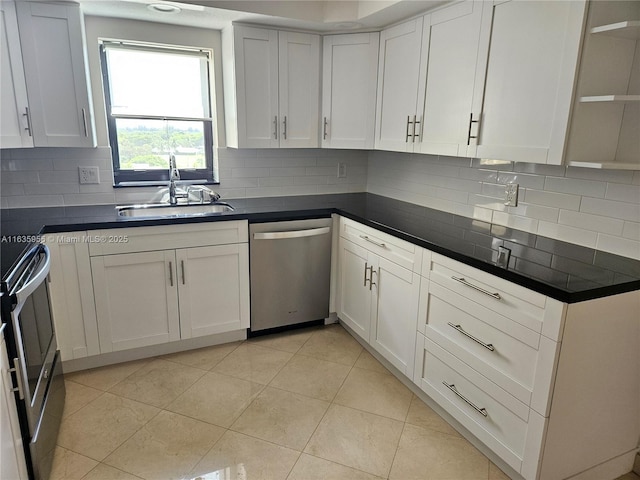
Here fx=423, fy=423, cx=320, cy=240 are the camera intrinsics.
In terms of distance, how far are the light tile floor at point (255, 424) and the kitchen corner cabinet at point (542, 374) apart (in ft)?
0.91

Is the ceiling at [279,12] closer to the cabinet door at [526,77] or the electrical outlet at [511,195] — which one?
the cabinet door at [526,77]

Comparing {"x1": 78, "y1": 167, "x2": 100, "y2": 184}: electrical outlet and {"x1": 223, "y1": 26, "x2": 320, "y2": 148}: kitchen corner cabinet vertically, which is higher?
{"x1": 223, "y1": 26, "x2": 320, "y2": 148}: kitchen corner cabinet

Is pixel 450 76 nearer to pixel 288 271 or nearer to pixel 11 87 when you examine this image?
pixel 288 271

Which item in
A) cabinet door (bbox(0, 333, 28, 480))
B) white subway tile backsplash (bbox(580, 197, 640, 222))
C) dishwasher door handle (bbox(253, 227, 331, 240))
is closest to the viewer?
cabinet door (bbox(0, 333, 28, 480))

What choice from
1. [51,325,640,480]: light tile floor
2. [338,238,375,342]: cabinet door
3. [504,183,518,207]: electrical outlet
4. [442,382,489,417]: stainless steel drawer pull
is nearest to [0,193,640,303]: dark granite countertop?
[504,183,518,207]: electrical outlet

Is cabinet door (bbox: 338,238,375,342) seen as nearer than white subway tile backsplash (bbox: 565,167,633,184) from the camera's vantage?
No

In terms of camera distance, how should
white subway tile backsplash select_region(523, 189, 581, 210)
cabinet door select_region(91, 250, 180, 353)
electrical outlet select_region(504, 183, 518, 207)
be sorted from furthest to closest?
cabinet door select_region(91, 250, 180, 353)
electrical outlet select_region(504, 183, 518, 207)
white subway tile backsplash select_region(523, 189, 581, 210)

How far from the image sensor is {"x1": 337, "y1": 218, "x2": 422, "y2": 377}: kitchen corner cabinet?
2240 millimetres

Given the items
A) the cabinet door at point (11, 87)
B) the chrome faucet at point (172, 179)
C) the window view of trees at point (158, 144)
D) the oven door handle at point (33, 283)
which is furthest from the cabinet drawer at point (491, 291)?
the cabinet door at point (11, 87)

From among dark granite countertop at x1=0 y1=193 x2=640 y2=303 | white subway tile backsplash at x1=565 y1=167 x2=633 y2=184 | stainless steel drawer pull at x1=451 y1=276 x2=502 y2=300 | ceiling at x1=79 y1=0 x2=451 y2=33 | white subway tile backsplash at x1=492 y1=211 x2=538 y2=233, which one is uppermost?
ceiling at x1=79 y1=0 x2=451 y2=33

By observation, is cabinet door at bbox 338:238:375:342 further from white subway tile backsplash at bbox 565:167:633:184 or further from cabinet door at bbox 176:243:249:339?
white subway tile backsplash at bbox 565:167:633:184

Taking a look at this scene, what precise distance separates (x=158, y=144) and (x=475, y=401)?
2513 millimetres

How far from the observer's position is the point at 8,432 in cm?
135

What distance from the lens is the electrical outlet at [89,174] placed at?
8.84ft
